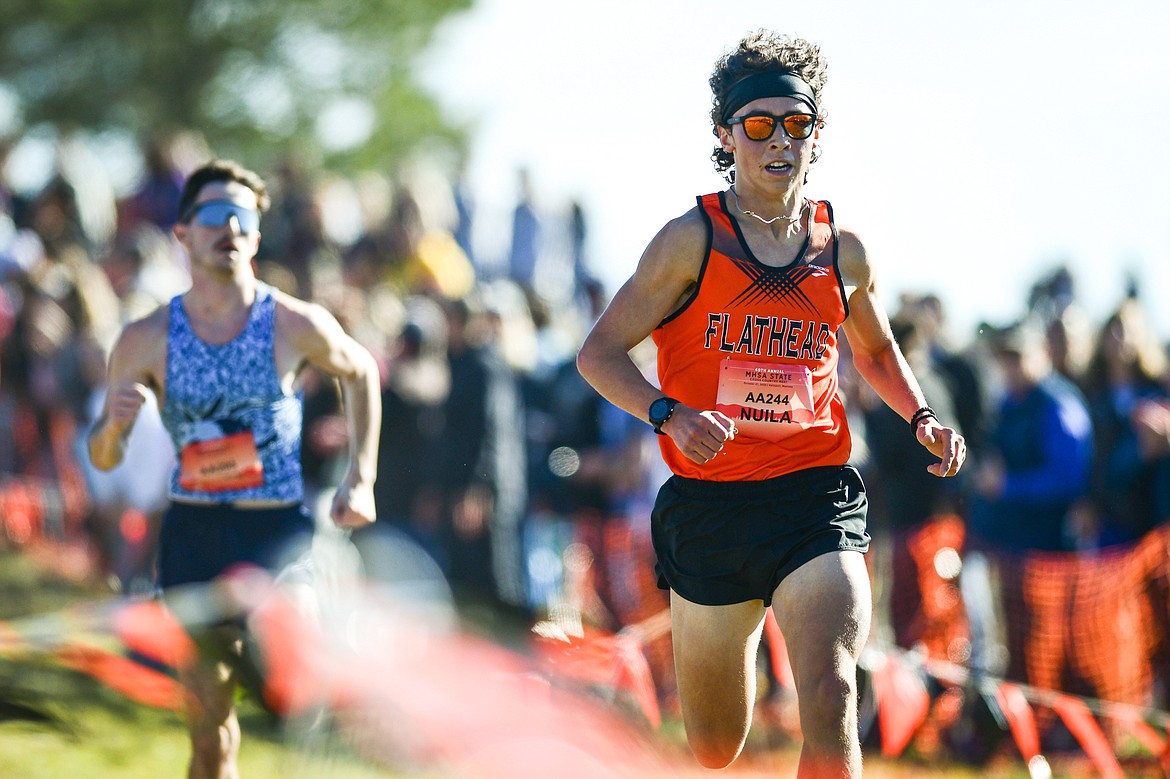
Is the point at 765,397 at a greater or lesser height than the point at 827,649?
greater

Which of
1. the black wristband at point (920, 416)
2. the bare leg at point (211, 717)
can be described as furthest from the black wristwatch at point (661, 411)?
the bare leg at point (211, 717)

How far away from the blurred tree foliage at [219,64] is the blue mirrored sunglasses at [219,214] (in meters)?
20.3

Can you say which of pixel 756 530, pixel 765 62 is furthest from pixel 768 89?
pixel 756 530

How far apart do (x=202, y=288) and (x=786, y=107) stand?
2365mm

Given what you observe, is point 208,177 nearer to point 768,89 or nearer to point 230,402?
point 230,402

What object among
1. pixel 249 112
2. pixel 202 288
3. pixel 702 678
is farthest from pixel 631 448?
pixel 249 112

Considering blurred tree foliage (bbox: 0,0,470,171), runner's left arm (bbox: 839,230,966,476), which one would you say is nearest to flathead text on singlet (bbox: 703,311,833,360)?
runner's left arm (bbox: 839,230,966,476)

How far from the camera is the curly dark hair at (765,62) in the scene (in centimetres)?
444

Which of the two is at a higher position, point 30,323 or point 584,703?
point 30,323

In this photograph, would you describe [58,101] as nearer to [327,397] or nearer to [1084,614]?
[327,397]

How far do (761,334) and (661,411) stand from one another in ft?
1.40

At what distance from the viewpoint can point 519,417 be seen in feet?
31.0

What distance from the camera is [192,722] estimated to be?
4.99m

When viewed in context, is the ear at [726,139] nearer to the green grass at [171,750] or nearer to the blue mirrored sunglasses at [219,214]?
the blue mirrored sunglasses at [219,214]
